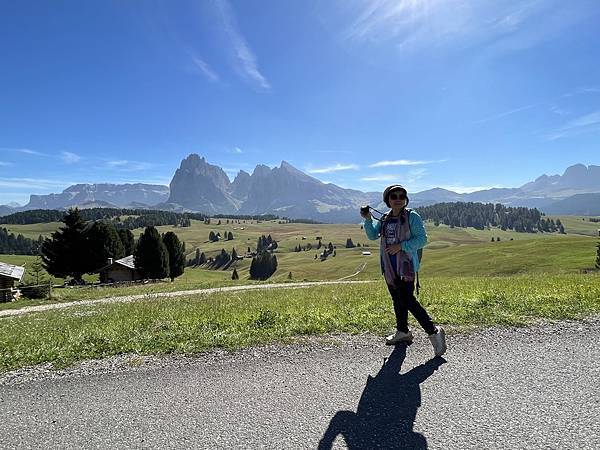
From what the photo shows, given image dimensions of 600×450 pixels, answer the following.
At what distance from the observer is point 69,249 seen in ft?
196

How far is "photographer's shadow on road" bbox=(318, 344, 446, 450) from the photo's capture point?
4.34 m

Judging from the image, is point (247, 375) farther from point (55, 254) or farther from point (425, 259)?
point (425, 259)

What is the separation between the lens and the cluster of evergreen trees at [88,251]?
5969cm

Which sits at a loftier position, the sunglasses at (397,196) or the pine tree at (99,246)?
the sunglasses at (397,196)

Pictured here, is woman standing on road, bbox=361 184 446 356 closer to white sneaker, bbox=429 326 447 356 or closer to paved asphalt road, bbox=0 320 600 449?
white sneaker, bbox=429 326 447 356

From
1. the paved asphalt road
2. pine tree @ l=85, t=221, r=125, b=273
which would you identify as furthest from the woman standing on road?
pine tree @ l=85, t=221, r=125, b=273

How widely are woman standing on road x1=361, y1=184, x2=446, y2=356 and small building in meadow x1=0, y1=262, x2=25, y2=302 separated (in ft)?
128

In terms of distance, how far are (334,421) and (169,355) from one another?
4058 millimetres

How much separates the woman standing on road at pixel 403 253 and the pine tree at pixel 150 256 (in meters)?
60.2

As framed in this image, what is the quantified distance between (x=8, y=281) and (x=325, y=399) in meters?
46.8

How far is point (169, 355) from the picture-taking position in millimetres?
7402

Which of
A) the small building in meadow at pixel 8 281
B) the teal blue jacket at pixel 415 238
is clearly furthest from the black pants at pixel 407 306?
the small building in meadow at pixel 8 281

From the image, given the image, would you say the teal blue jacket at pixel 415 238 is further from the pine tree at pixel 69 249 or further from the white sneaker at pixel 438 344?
the pine tree at pixel 69 249

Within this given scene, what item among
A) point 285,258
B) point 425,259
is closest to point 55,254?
point 425,259
